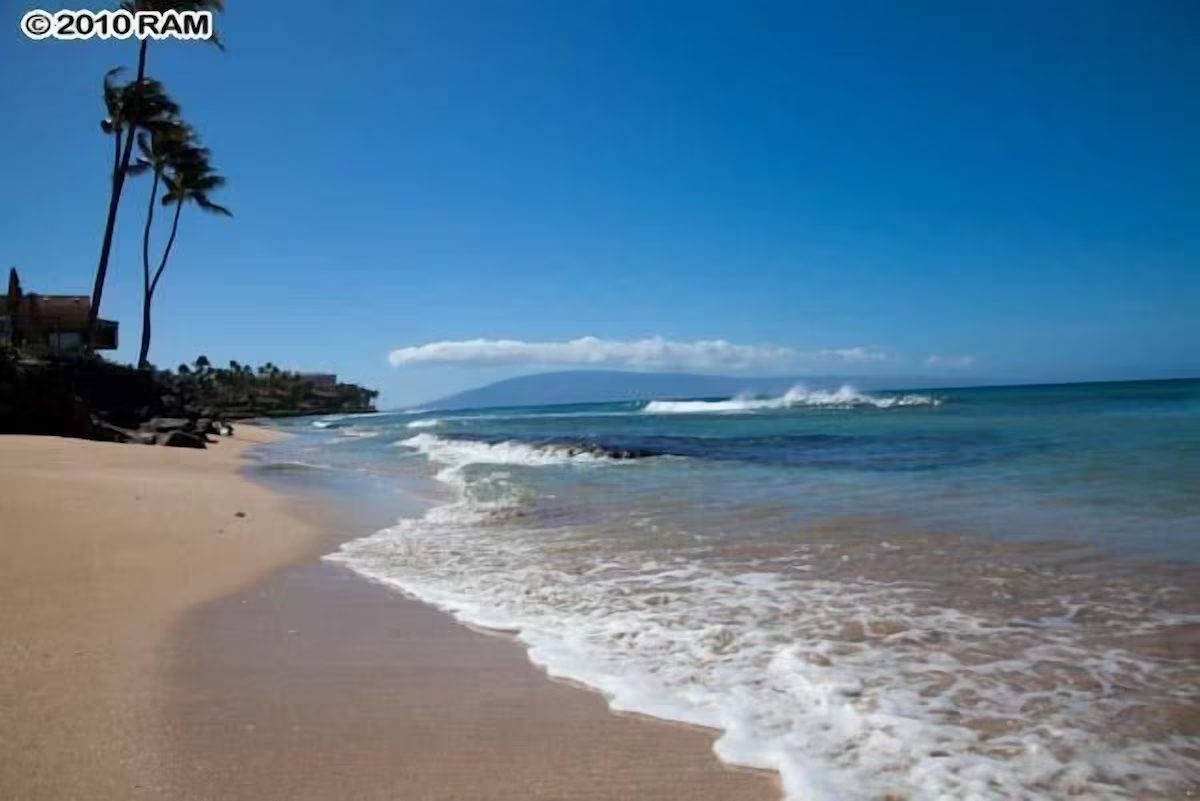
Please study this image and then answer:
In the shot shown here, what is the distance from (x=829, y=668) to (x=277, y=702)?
8.80 ft

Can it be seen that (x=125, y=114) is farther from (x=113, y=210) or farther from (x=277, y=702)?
(x=277, y=702)

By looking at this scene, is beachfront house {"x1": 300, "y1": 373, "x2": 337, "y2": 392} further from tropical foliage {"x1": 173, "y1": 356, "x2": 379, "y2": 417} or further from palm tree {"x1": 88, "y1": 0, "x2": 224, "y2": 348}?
palm tree {"x1": 88, "y1": 0, "x2": 224, "y2": 348}

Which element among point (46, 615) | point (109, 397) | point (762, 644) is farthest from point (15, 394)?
point (762, 644)

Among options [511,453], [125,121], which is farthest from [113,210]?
[511,453]

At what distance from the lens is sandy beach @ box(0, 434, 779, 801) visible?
Result: 256 centimetres

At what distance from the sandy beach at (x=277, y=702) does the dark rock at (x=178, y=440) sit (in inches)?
689

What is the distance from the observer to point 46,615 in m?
4.28

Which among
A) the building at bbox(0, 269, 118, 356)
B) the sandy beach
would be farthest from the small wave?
the building at bbox(0, 269, 118, 356)

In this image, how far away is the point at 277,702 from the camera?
3.25m

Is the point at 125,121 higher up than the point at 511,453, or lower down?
higher up

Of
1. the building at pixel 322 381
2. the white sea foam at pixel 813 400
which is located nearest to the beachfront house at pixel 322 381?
the building at pixel 322 381

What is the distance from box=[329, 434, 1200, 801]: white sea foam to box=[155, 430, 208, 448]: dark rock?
60.2 ft

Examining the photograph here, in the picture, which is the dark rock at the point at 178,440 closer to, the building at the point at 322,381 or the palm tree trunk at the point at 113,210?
the palm tree trunk at the point at 113,210

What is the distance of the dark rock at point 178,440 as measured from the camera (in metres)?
21.6
